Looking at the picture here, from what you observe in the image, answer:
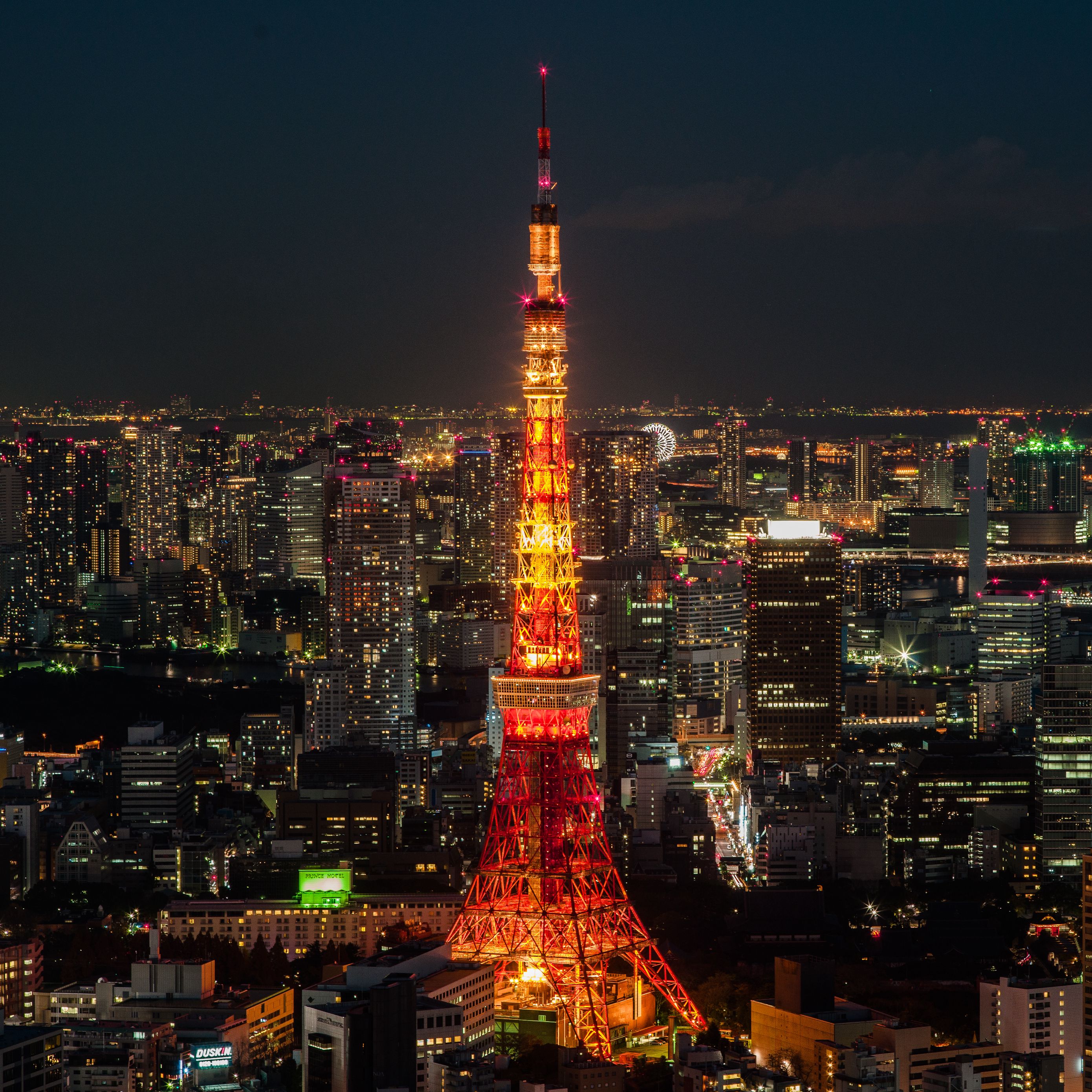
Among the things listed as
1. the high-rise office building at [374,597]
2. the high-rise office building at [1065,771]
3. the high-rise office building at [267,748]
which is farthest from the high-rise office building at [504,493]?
the high-rise office building at [1065,771]

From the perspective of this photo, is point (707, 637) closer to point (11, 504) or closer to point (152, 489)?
point (11, 504)

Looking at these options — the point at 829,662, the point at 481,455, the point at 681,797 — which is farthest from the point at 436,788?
the point at 481,455

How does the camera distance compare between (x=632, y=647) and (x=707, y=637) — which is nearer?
(x=632, y=647)

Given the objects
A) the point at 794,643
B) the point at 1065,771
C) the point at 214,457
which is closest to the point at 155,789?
the point at 794,643

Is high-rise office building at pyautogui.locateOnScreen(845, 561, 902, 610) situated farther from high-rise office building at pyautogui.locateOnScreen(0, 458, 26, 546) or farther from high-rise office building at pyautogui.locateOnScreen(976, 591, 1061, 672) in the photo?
high-rise office building at pyautogui.locateOnScreen(0, 458, 26, 546)

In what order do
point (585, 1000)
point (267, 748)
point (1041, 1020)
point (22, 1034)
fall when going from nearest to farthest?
point (22, 1034)
point (1041, 1020)
point (585, 1000)
point (267, 748)

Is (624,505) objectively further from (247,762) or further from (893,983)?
(893,983)

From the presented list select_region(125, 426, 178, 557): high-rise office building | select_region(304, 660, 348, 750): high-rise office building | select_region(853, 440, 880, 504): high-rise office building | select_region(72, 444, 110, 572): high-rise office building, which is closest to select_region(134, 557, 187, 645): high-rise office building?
select_region(72, 444, 110, 572): high-rise office building
